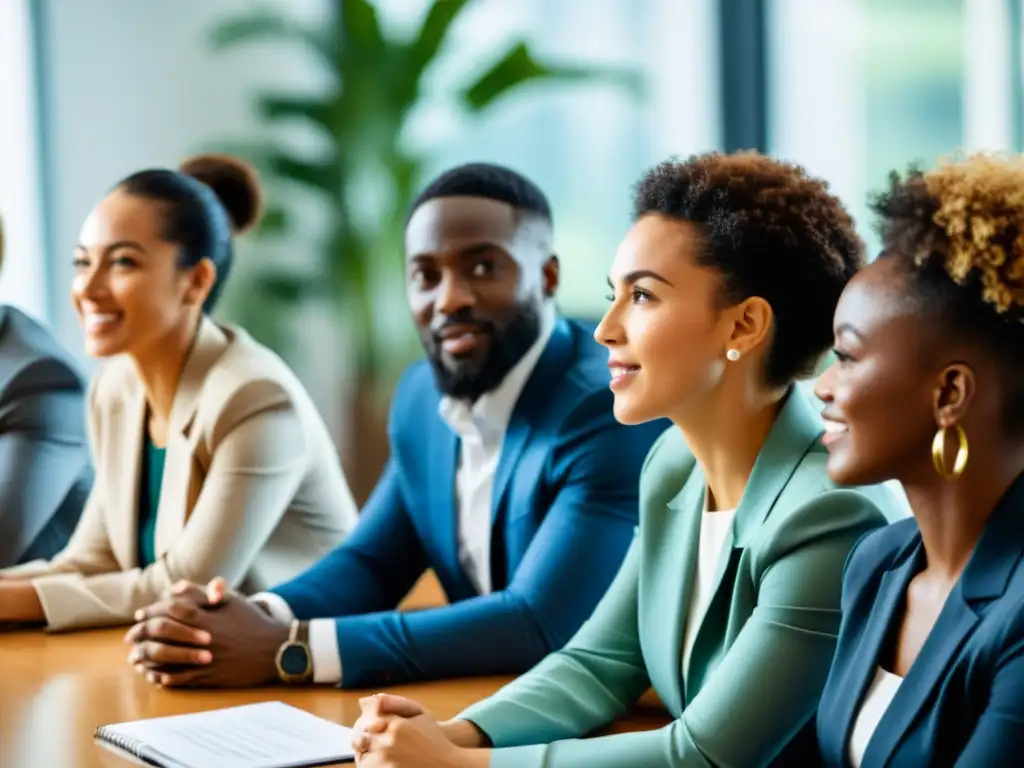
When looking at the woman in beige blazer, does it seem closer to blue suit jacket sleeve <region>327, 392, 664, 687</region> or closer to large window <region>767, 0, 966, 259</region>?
blue suit jacket sleeve <region>327, 392, 664, 687</region>

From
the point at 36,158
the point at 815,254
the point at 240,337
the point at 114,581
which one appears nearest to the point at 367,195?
the point at 36,158

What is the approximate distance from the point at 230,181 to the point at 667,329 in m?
1.53

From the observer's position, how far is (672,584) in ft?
5.88

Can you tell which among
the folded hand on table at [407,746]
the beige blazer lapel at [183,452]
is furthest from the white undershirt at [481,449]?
the folded hand on table at [407,746]

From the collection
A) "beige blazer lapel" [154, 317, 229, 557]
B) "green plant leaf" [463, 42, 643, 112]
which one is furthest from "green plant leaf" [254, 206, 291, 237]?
"beige blazer lapel" [154, 317, 229, 557]

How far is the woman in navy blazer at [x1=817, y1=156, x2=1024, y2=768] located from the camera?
1.35 meters

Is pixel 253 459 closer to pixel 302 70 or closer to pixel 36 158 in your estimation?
pixel 36 158

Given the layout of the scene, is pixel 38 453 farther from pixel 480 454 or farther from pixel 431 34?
pixel 431 34

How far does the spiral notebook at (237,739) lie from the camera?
172 cm

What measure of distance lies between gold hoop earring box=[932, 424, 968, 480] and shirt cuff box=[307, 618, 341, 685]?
3.28 ft

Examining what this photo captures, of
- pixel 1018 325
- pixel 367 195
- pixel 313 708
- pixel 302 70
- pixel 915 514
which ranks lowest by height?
pixel 313 708

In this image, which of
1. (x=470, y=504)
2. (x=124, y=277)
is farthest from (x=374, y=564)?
(x=124, y=277)

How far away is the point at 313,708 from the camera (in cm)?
199

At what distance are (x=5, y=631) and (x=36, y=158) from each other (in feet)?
7.86
